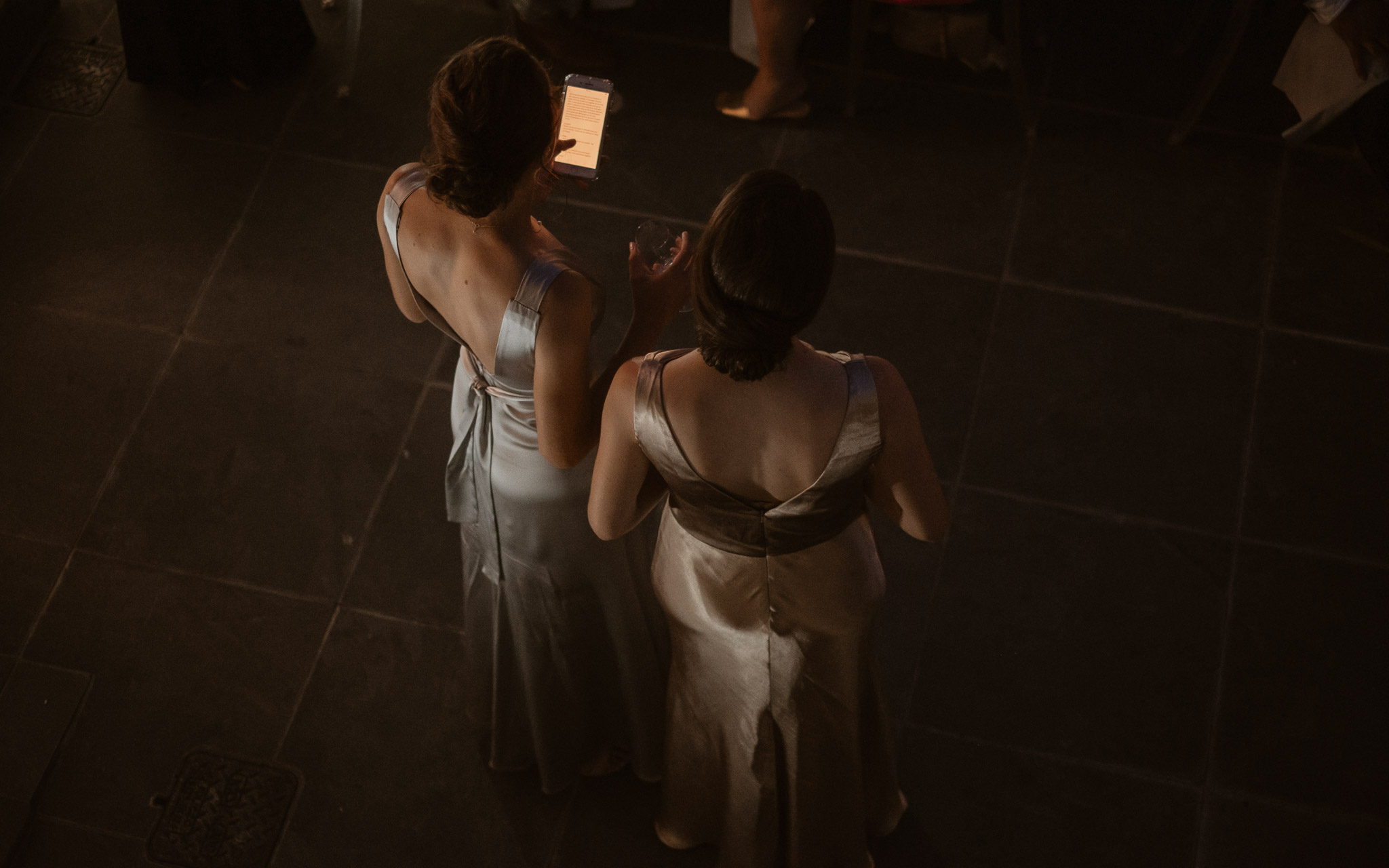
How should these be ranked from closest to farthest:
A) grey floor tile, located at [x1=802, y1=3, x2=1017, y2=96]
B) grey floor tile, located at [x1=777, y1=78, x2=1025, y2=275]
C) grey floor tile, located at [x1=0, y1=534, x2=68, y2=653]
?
1. grey floor tile, located at [x1=0, y1=534, x2=68, y2=653]
2. grey floor tile, located at [x1=777, y1=78, x2=1025, y2=275]
3. grey floor tile, located at [x1=802, y1=3, x2=1017, y2=96]

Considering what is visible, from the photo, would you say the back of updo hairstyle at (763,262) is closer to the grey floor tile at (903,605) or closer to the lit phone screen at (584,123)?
the lit phone screen at (584,123)

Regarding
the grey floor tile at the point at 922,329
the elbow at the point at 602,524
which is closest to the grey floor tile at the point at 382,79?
the grey floor tile at the point at 922,329

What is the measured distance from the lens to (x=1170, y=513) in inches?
115

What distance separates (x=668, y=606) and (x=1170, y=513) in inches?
62.3

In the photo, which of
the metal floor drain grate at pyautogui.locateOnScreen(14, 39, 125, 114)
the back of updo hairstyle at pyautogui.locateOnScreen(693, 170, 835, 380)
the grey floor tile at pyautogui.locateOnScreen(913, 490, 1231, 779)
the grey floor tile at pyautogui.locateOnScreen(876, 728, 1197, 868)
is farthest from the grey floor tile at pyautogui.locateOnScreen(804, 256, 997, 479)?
the metal floor drain grate at pyautogui.locateOnScreen(14, 39, 125, 114)

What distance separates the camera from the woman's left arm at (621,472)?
5.34ft

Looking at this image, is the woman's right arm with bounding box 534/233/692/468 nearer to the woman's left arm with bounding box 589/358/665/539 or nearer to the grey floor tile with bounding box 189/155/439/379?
the woman's left arm with bounding box 589/358/665/539

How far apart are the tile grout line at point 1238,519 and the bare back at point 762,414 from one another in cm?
153

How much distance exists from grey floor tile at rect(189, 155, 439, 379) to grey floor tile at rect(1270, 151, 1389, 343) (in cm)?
246

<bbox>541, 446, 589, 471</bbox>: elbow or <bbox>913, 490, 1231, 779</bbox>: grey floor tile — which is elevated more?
<bbox>541, 446, 589, 471</bbox>: elbow

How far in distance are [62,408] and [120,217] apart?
2.33ft

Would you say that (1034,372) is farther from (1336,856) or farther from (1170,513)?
(1336,856)

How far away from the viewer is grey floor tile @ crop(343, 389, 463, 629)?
9.42ft

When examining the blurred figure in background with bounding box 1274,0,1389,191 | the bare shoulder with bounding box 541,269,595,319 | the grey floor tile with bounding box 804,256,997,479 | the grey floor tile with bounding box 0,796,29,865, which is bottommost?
the grey floor tile with bounding box 0,796,29,865
